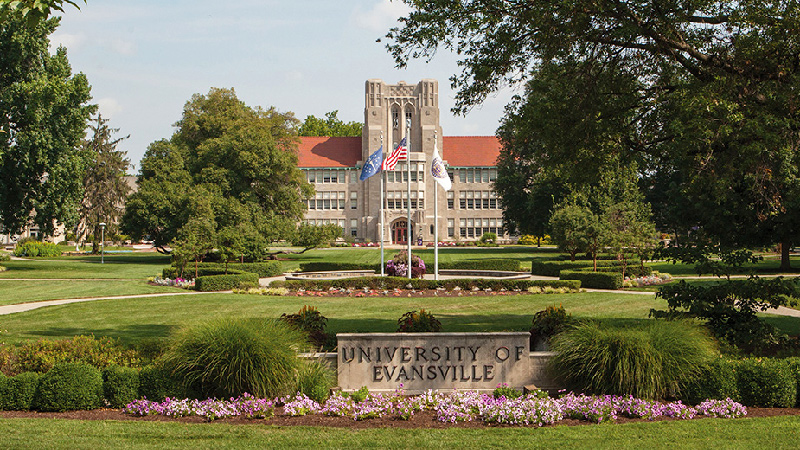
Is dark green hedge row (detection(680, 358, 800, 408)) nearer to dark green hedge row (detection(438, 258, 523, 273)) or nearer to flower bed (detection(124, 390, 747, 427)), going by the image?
flower bed (detection(124, 390, 747, 427))

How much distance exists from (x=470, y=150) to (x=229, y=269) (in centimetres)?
6329

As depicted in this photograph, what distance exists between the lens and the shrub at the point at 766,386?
8555mm

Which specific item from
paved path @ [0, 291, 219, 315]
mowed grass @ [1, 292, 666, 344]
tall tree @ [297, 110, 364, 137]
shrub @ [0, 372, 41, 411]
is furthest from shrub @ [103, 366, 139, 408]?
tall tree @ [297, 110, 364, 137]

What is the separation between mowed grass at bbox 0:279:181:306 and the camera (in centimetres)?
2389

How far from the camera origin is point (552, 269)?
33.5m

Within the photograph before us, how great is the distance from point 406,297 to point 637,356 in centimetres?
1546

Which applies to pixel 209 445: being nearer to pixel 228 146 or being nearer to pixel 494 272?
pixel 494 272

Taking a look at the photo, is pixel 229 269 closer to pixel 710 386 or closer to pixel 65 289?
pixel 65 289

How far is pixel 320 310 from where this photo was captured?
63.7ft

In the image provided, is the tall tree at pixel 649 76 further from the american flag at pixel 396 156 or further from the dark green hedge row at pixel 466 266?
the dark green hedge row at pixel 466 266

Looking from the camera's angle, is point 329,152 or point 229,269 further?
point 329,152

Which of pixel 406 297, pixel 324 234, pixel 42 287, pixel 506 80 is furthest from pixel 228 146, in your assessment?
pixel 506 80

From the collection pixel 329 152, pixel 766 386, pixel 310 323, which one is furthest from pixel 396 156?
pixel 329 152

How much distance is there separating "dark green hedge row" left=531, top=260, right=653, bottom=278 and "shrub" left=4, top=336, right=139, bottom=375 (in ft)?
77.8
